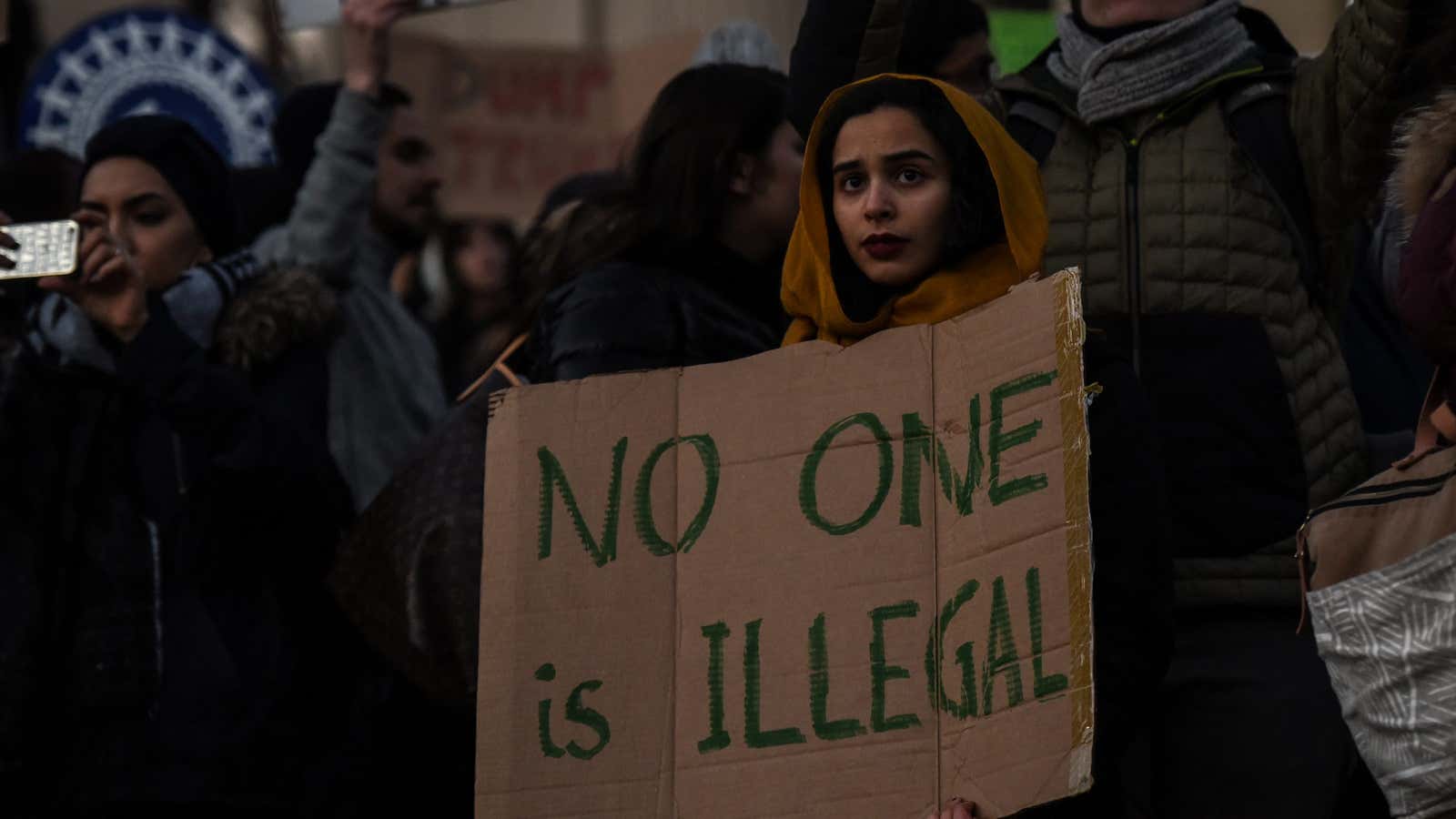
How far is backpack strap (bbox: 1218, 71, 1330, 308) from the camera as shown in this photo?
380cm

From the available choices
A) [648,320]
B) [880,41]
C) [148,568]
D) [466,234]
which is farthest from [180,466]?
[466,234]

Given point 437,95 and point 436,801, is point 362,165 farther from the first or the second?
point 437,95

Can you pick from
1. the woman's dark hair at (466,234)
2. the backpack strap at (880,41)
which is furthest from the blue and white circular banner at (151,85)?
the backpack strap at (880,41)

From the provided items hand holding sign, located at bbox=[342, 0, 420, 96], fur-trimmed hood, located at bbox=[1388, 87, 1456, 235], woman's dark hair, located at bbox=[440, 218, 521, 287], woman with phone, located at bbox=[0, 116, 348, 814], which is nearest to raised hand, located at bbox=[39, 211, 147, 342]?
woman with phone, located at bbox=[0, 116, 348, 814]

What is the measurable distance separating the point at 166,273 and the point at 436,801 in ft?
4.03

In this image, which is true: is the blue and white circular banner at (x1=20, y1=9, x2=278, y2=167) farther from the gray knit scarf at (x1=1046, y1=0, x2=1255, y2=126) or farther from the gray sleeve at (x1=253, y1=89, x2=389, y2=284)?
the gray knit scarf at (x1=1046, y1=0, x2=1255, y2=126)

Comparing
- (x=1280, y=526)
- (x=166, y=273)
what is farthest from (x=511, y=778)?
(x=166, y=273)

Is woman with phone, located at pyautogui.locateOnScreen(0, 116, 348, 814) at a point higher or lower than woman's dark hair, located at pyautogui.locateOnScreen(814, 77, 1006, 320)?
lower

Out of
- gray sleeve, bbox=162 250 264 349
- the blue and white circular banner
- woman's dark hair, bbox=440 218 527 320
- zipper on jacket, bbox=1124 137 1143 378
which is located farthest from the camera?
woman's dark hair, bbox=440 218 527 320

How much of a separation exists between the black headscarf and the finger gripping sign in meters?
1.68

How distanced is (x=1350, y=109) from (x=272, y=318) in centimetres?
226

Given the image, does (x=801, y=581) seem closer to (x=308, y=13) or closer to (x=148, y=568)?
(x=148, y=568)

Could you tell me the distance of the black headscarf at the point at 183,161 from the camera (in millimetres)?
4984

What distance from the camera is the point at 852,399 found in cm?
332
